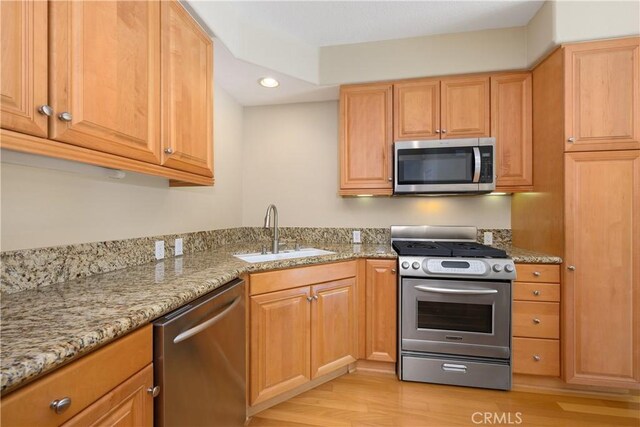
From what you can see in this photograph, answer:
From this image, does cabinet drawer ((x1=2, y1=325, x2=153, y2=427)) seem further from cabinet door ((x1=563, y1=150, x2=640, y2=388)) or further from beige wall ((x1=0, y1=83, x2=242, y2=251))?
cabinet door ((x1=563, y1=150, x2=640, y2=388))

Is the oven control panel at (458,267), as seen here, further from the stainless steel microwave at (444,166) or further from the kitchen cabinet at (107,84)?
the kitchen cabinet at (107,84)

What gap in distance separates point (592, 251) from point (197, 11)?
8.98 ft

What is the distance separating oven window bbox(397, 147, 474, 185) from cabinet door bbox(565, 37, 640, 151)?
0.59m

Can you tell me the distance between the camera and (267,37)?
6.75 feet

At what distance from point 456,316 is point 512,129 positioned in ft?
4.85

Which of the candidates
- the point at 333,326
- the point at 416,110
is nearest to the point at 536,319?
the point at 333,326

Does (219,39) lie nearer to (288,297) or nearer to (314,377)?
(288,297)

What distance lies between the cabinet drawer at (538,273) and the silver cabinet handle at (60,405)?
2.27 metres

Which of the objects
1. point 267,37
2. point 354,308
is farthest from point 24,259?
point 267,37

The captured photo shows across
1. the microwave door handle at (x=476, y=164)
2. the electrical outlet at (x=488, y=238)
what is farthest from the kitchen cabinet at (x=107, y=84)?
the electrical outlet at (x=488, y=238)

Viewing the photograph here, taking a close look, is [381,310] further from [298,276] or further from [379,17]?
[379,17]

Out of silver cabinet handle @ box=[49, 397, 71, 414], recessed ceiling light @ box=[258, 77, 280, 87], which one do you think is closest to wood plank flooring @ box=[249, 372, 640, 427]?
silver cabinet handle @ box=[49, 397, 71, 414]

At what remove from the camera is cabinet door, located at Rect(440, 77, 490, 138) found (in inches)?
85.7

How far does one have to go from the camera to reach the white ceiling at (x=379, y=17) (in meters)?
1.87
